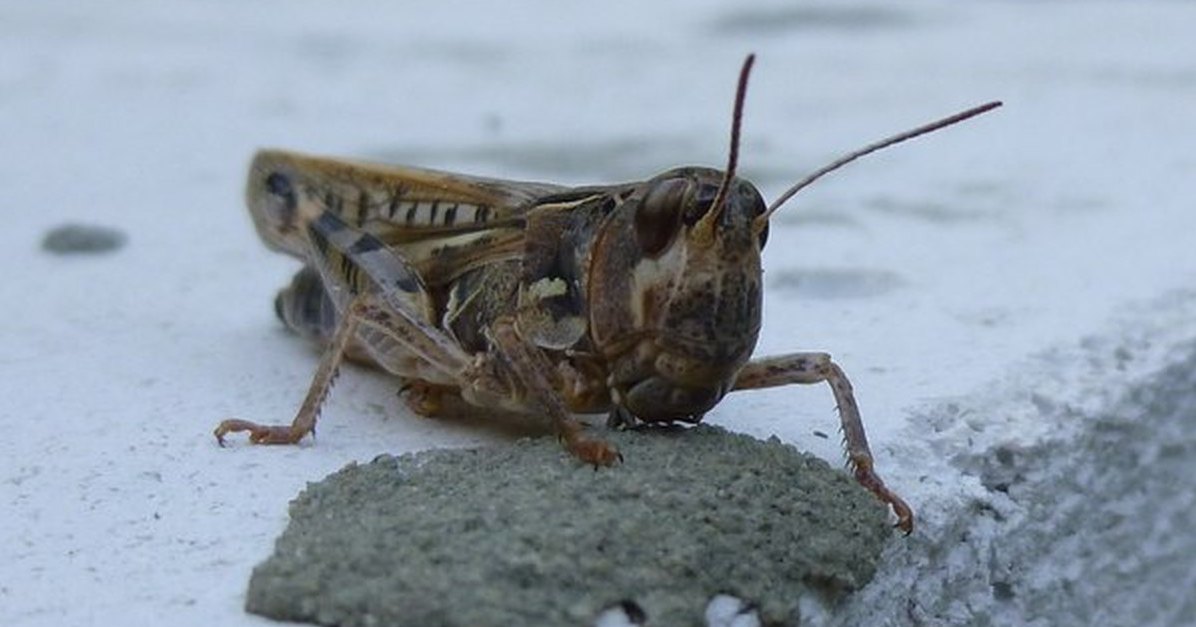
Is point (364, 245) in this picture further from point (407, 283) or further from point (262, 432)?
point (262, 432)

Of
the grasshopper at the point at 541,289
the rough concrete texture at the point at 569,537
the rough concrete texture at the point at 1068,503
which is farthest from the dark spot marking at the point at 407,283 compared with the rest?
the rough concrete texture at the point at 1068,503

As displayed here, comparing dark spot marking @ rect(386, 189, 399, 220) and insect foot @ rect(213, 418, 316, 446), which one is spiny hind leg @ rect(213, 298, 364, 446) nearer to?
insect foot @ rect(213, 418, 316, 446)

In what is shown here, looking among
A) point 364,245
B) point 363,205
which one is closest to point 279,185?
point 363,205

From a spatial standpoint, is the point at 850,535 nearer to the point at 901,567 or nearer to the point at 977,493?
the point at 901,567

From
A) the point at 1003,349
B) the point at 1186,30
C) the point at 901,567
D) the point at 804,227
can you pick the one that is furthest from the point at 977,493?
the point at 1186,30

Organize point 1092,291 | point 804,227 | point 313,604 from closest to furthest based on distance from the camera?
point 313,604, point 1092,291, point 804,227
